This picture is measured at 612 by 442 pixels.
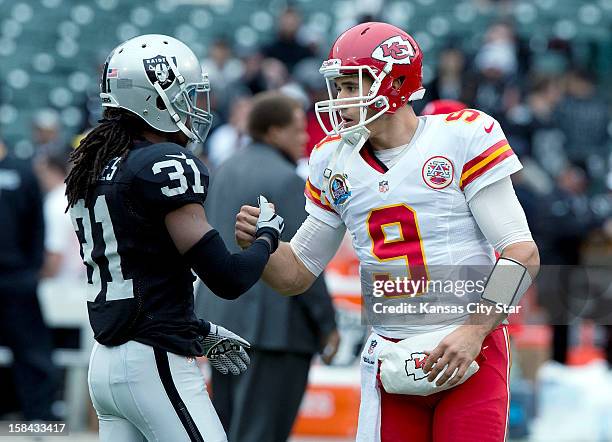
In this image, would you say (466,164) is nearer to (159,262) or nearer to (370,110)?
(370,110)

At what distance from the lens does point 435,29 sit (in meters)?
13.9

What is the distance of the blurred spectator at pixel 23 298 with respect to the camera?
7473mm

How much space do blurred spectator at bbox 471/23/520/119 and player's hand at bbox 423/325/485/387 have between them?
7315 millimetres

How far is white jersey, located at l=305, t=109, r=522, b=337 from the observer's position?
3660mm

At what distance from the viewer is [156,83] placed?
11.6 ft

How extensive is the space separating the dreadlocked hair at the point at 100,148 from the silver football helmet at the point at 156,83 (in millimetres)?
53

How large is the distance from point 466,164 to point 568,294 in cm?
659

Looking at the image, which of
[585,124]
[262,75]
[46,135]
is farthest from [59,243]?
[585,124]

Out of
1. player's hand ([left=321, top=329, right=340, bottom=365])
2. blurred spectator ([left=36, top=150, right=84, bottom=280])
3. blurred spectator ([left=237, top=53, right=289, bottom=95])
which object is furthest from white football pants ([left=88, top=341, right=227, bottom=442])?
blurred spectator ([left=237, top=53, right=289, bottom=95])

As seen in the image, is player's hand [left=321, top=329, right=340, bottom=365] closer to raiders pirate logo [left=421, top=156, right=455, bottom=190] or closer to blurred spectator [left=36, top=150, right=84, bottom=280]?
raiders pirate logo [left=421, top=156, right=455, bottom=190]

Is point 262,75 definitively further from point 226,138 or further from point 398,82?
point 398,82

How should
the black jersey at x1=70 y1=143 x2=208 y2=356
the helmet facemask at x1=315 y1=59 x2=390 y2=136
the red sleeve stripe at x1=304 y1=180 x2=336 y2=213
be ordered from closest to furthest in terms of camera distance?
the black jersey at x1=70 y1=143 x2=208 y2=356 < the helmet facemask at x1=315 y1=59 x2=390 y2=136 < the red sleeve stripe at x1=304 y1=180 x2=336 y2=213

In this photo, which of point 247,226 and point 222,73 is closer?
point 247,226

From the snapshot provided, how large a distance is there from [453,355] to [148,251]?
0.96 metres
